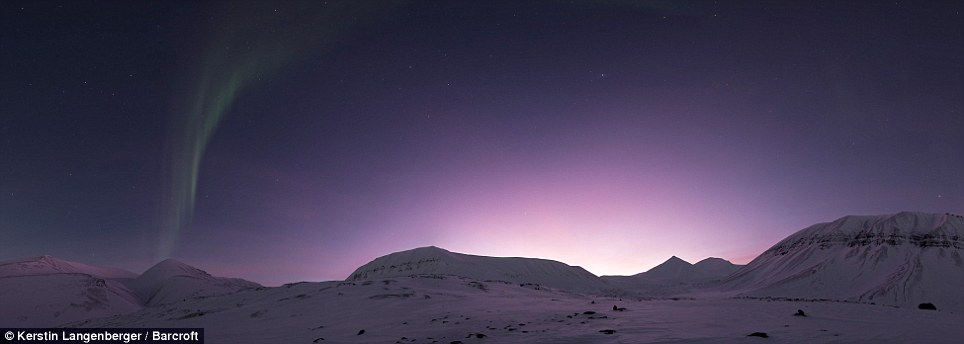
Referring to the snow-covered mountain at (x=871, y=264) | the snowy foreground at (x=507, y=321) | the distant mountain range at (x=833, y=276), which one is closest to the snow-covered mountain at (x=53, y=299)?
the distant mountain range at (x=833, y=276)

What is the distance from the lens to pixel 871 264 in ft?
484

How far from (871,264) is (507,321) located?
592 ft

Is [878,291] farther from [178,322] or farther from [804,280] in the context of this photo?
[178,322]

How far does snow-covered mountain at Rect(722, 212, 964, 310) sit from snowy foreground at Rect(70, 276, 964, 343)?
137 metres

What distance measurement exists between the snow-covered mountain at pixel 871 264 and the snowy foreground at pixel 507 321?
136589mm

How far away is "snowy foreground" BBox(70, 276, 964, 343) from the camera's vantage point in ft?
40.9

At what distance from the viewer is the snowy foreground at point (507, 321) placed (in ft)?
40.9

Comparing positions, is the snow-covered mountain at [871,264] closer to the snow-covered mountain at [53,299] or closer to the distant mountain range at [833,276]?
the distant mountain range at [833,276]

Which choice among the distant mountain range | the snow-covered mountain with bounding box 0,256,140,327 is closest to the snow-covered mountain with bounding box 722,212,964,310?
the distant mountain range

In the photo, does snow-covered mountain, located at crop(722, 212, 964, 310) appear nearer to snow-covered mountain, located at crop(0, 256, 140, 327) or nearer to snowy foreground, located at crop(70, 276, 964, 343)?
snowy foreground, located at crop(70, 276, 964, 343)

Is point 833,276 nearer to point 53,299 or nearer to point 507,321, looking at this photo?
point 507,321

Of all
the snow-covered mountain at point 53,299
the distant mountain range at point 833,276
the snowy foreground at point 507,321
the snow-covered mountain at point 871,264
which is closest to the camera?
the snowy foreground at point 507,321

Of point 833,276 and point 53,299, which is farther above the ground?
point 53,299

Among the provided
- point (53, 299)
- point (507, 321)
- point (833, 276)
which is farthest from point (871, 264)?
point (53, 299)
